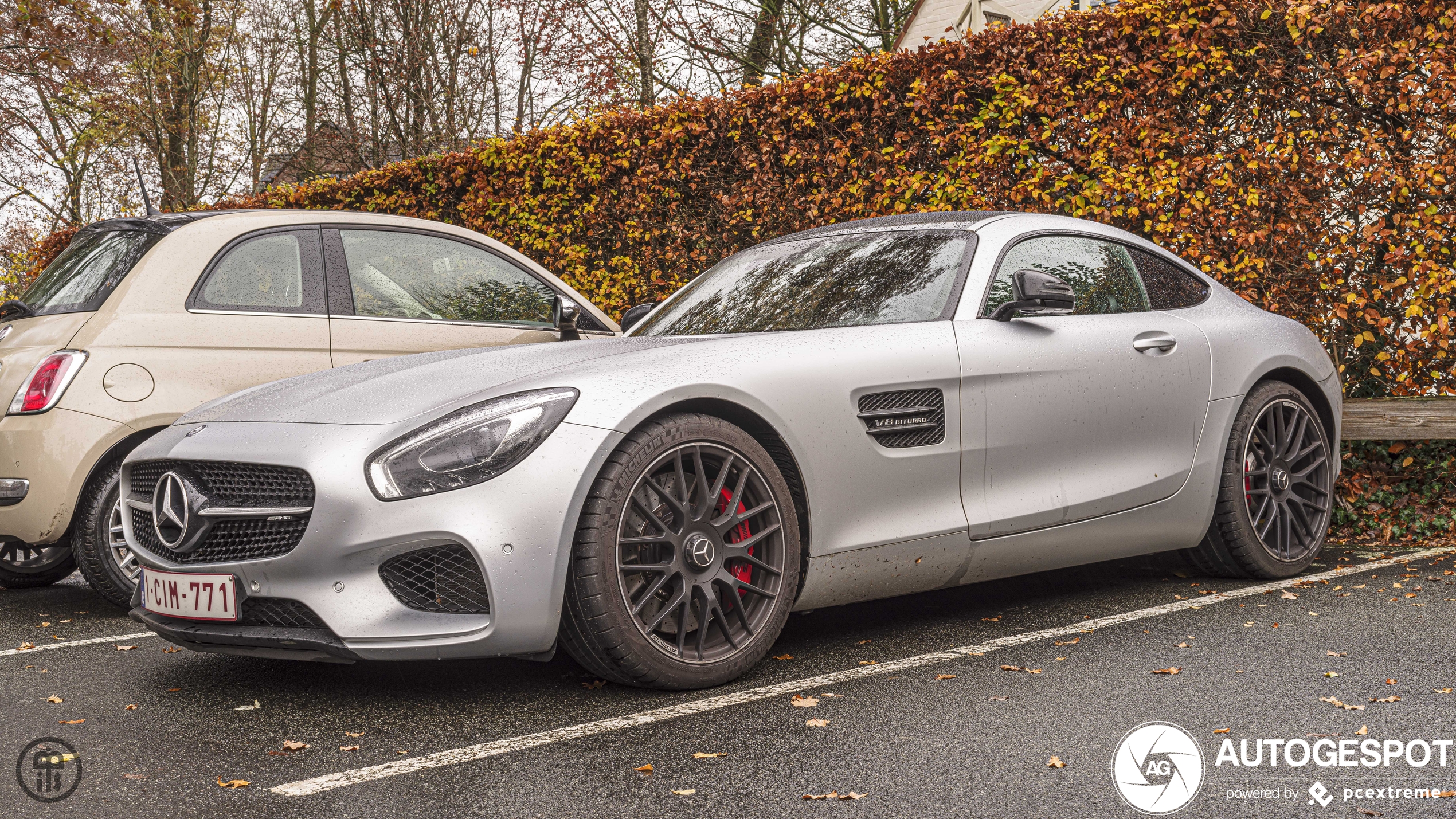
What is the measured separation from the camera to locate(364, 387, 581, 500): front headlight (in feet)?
10.7

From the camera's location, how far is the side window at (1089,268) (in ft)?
15.7

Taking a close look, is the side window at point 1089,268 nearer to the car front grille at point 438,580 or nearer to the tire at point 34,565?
the car front grille at point 438,580

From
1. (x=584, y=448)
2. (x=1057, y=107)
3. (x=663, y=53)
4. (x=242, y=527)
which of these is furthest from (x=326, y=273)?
(x=663, y=53)

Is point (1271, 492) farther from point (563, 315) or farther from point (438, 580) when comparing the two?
point (438, 580)

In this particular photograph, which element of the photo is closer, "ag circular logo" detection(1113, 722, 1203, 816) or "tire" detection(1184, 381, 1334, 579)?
"ag circular logo" detection(1113, 722, 1203, 816)

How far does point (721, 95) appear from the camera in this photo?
8.49 meters

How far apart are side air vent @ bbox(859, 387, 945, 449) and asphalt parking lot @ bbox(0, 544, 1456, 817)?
684 mm

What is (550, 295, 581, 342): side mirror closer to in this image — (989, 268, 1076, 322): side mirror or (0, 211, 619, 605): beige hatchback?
(0, 211, 619, 605): beige hatchback

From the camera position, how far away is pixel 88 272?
5406 millimetres

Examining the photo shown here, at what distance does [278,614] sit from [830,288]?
215 cm

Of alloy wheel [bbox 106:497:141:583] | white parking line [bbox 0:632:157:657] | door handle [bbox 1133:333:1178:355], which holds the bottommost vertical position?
white parking line [bbox 0:632:157:657]

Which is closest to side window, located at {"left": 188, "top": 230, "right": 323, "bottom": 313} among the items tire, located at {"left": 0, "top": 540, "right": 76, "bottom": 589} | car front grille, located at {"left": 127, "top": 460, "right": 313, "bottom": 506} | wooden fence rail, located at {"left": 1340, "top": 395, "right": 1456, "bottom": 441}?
tire, located at {"left": 0, "top": 540, "right": 76, "bottom": 589}

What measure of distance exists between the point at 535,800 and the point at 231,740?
98 centimetres

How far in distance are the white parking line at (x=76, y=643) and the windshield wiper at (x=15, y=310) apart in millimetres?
1568
